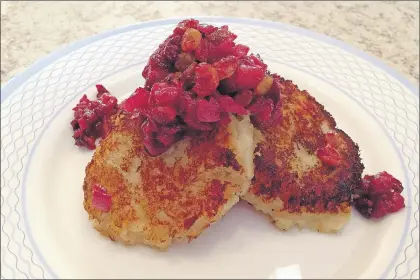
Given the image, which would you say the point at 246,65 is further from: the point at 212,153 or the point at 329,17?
the point at 329,17

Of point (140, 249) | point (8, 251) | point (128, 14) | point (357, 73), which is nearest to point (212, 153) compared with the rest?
point (140, 249)

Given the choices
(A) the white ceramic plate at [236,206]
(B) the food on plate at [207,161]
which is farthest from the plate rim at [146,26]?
(B) the food on plate at [207,161]

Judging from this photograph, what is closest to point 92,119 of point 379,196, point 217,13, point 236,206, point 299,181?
point 236,206

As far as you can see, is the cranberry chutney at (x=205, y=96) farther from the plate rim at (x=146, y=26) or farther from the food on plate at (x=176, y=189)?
the plate rim at (x=146, y=26)

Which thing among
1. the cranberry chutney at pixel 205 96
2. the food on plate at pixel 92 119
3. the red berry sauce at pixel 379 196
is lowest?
the red berry sauce at pixel 379 196

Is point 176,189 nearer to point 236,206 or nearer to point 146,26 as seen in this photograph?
point 236,206

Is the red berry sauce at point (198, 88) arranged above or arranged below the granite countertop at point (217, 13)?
above
